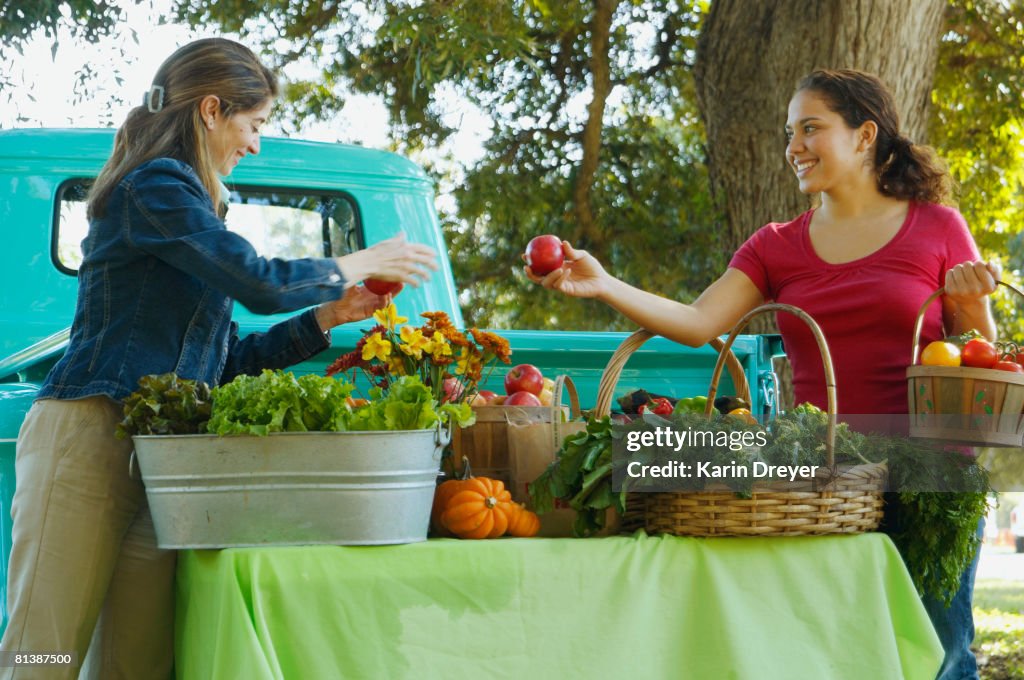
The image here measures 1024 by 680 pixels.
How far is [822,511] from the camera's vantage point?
256 cm

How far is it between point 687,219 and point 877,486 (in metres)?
7.66

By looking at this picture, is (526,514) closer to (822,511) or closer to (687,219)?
(822,511)

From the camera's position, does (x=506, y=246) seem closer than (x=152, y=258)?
No

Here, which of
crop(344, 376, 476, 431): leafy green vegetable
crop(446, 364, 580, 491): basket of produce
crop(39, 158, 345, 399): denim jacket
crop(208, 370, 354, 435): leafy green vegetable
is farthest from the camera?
crop(446, 364, 580, 491): basket of produce

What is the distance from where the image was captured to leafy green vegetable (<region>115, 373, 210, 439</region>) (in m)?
2.34

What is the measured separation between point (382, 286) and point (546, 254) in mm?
428

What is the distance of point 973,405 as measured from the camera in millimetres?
2609

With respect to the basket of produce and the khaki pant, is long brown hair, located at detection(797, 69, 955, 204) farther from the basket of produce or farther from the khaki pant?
the khaki pant

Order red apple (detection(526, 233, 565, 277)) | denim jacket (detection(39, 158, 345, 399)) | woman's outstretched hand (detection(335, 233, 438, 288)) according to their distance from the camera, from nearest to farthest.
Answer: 1. denim jacket (detection(39, 158, 345, 399))
2. woman's outstretched hand (detection(335, 233, 438, 288))
3. red apple (detection(526, 233, 565, 277))

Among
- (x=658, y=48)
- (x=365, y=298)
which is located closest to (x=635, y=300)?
(x=365, y=298)

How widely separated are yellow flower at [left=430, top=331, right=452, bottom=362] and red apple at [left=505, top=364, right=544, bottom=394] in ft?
1.71

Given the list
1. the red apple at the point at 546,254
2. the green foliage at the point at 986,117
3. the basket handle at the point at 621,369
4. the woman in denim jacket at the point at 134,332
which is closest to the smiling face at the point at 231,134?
the woman in denim jacket at the point at 134,332

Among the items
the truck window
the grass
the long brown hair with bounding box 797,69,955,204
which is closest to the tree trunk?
the grass

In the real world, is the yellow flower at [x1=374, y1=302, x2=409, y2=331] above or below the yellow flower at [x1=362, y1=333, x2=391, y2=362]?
above
